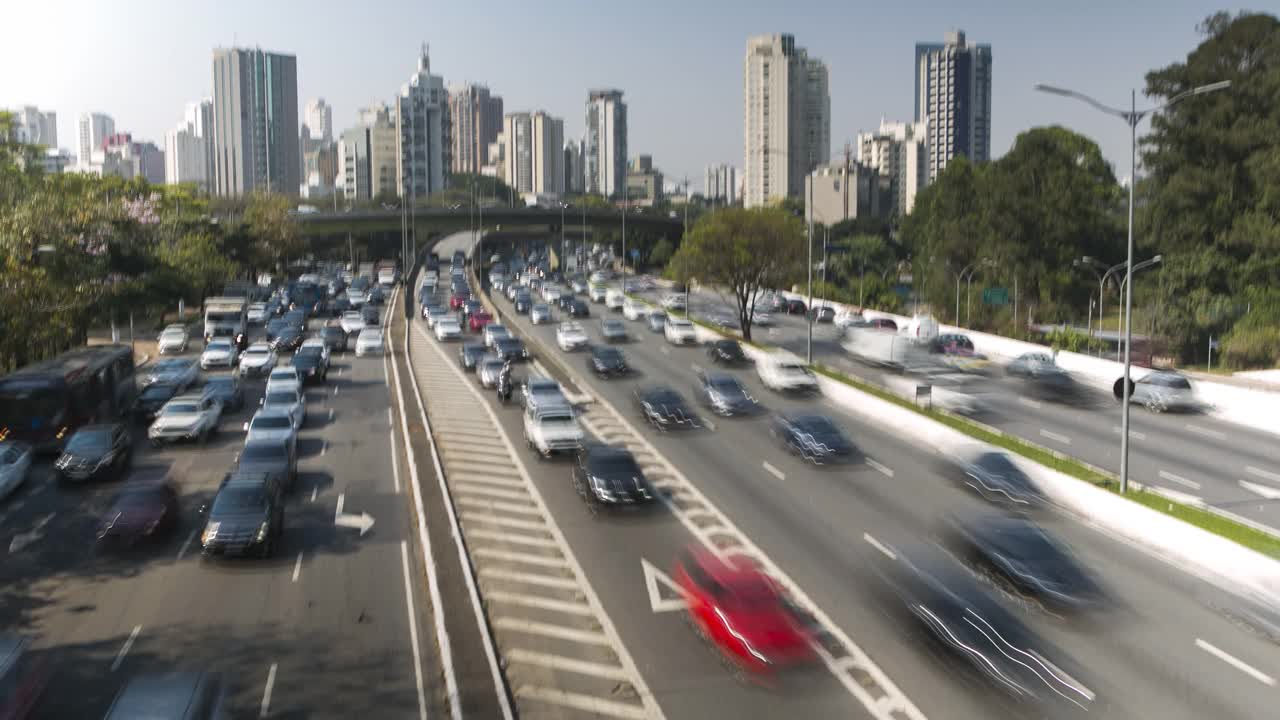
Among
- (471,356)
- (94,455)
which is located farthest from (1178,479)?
(471,356)

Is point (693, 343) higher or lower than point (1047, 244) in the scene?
lower

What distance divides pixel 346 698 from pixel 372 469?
16.3 m

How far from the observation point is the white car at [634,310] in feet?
250

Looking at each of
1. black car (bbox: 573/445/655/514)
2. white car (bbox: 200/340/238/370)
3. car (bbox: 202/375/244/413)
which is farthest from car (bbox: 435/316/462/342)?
black car (bbox: 573/445/655/514)

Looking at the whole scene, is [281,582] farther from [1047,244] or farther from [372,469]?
[1047,244]

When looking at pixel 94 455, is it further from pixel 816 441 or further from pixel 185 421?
pixel 816 441

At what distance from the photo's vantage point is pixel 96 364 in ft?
119

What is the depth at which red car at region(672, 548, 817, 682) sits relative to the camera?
15.7 meters

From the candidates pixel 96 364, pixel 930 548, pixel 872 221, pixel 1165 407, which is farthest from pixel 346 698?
pixel 872 221

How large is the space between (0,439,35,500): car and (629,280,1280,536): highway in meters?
30.2

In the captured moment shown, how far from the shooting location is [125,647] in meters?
17.4

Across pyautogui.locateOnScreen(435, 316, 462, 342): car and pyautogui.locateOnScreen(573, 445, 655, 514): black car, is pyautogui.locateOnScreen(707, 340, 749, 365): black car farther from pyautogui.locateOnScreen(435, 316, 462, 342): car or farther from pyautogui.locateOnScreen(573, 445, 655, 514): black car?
pyautogui.locateOnScreen(573, 445, 655, 514): black car

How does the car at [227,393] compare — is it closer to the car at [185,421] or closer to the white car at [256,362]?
the car at [185,421]

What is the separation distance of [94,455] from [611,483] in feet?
48.9
